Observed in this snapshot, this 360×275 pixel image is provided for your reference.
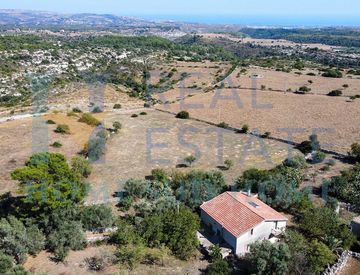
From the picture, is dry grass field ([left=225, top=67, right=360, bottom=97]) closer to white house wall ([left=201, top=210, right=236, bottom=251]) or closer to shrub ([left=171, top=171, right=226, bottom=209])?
shrub ([left=171, top=171, right=226, bottom=209])

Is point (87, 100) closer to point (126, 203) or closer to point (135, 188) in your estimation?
point (135, 188)

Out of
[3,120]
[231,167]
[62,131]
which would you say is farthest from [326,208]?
[3,120]

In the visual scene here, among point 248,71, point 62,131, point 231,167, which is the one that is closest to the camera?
point 231,167

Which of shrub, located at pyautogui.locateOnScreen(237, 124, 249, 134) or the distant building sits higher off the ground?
the distant building

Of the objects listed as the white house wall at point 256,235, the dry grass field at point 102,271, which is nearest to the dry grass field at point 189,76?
the white house wall at point 256,235

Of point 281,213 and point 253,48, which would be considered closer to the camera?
point 281,213

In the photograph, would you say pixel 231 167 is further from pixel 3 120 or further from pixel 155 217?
pixel 3 120

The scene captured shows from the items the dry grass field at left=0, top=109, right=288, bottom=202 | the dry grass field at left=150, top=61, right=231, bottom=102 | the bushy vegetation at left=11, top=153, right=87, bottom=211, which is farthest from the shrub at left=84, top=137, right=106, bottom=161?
the dry grass field at left=150, top=61, right=231, bottom=102
